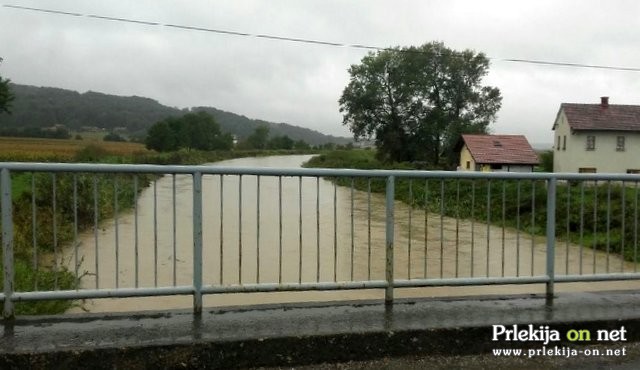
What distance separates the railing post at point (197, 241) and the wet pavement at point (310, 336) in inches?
5.8

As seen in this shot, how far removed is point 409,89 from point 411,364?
5315 cm

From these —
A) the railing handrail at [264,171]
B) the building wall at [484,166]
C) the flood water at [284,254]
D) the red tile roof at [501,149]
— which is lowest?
the flood water at [284,254]

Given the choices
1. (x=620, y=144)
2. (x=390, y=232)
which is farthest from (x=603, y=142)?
(x=390, y=232)

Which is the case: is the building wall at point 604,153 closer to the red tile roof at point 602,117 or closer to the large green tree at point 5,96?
the red tile roof at point 602,117

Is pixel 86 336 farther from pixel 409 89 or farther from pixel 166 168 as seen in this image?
pixel 409 89

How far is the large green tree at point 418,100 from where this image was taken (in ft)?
178

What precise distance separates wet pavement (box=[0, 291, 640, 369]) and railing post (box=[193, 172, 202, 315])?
15 cm

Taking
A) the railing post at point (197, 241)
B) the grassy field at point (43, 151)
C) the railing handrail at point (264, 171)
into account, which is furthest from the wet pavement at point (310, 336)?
the grassy field at point (43, 151)

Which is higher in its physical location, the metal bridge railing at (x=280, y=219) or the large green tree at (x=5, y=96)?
the large green tree at (x=5, y=96)

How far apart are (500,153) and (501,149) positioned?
53cm

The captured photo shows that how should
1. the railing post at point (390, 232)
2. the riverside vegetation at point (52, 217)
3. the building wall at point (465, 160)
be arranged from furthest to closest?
the building wall at point (465, 160) < the railing post at point (390, 232) < the riverside vegetation at point (52, 217)

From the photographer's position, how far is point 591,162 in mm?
38812

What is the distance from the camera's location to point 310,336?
3.49 m

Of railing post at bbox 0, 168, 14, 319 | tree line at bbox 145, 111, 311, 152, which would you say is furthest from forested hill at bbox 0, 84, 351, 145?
railing post at bbox 0, 168, 14, 319
